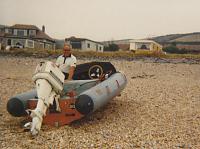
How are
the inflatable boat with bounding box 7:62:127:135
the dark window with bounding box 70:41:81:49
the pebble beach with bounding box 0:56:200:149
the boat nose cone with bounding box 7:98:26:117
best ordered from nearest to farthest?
the pebble beach with bounding box 0:56:200:149 < the inflatable boat with bounding box 7:62:127:135 < the boat nose cone with bounding box 7:98:26:117 < the dark window with bounding box 70:41:81:49

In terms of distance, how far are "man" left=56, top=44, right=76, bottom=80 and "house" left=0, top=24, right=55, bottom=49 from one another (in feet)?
182

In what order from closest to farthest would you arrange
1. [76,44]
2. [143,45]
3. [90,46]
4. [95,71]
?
[95,71] < [143,45] < [76,44] < [90,46]

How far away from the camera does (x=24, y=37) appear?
67.7 meters

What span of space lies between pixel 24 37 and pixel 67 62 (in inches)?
2296

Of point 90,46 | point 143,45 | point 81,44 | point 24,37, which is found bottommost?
point 143,45

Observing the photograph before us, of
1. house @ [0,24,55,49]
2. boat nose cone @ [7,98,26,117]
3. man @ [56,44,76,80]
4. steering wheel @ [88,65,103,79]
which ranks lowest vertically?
boat nose cone @ [7,98,26,117]

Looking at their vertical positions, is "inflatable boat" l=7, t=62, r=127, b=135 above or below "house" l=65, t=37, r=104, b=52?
below

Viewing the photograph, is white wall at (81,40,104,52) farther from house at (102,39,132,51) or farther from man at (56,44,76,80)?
man at (56,44,76,80)

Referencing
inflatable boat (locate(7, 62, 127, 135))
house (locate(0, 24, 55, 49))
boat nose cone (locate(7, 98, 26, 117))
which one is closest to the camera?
inflatable boat (locate(7, 62, 127, 135))

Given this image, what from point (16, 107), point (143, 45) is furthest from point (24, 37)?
point (16, 107)

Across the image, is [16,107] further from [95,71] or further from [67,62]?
[95,71]

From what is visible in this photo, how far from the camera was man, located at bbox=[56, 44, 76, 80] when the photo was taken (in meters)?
11.0

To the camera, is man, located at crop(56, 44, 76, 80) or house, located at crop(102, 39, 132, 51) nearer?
man, located at crop(56, 44, 76, 80)

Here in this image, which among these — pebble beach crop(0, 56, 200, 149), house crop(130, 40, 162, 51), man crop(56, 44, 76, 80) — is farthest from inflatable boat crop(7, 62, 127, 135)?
house crop(130, 40, 162, 51)
